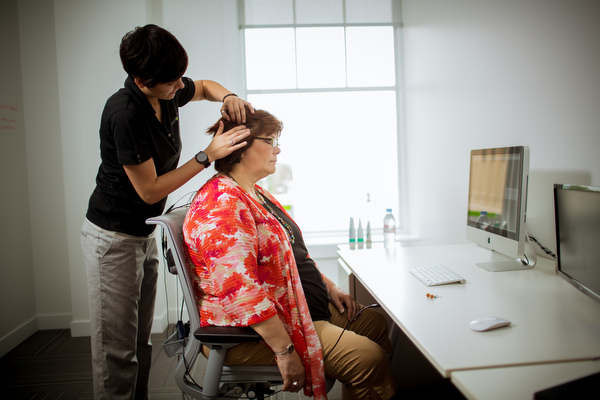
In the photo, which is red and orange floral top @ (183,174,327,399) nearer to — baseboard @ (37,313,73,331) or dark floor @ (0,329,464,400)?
dark floor @ (0,329,464,400)

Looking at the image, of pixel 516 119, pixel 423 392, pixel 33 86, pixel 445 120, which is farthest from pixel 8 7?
pixel 423 392

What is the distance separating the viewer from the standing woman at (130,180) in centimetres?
136

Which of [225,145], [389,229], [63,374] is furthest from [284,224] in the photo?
[63,374]

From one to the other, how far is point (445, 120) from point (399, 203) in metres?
0.92

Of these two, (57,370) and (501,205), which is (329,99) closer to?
(501,205)

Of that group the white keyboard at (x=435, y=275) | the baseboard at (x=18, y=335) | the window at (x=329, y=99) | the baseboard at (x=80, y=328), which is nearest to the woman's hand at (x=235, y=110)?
the white keyboard at (x=435, y=275)

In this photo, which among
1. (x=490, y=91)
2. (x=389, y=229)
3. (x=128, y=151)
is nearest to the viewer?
(x=128, y=151)

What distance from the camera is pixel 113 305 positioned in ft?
4.94

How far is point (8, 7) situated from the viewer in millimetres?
2801

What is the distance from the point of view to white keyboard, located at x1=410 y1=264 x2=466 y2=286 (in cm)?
153

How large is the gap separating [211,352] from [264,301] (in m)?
0.23

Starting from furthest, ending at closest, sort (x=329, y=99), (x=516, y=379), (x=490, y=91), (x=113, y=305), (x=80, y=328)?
(x=329, y=99) < (x=80, y=328) < (x=490, y=91) < (x=113, y=305) < (x=516, y=379)

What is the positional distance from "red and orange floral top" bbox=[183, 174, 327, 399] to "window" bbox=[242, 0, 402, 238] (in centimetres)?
183

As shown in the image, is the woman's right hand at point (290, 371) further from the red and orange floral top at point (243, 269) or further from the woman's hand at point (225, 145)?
the woman's hand at point (225, 145)
